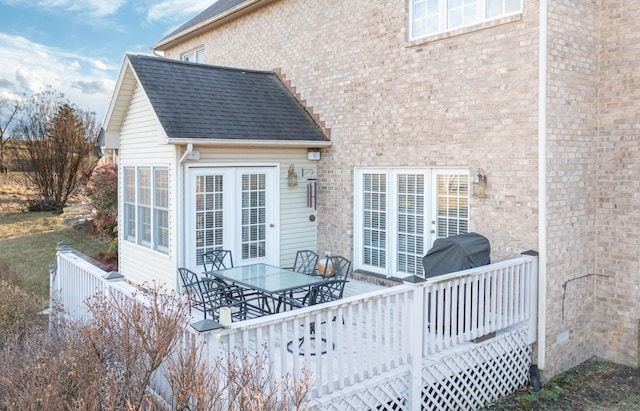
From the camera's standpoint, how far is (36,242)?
59.7 ft

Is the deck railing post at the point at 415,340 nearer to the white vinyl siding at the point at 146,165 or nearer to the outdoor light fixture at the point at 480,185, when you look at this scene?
the outdoor light fixture at the point at 480,185

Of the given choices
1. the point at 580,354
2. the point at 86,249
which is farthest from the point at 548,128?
the point at 86,249

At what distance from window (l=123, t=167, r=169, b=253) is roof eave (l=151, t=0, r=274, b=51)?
4996 millimetres

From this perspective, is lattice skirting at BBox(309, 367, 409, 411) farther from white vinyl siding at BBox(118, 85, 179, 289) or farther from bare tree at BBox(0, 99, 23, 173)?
bare tree at BBox(0, 99, 23, 173)

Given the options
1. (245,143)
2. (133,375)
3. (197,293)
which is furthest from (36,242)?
(133,375)

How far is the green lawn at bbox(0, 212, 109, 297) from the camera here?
44.3 feet

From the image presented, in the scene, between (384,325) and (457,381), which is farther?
(457,381)

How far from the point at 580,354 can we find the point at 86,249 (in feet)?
49.2

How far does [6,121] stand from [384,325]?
30.2m

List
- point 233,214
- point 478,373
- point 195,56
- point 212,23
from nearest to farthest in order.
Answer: point 478,373 → point 233,214 → point 212,23 → point 195,56

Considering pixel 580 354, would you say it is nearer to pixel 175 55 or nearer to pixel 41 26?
pixel 175 55

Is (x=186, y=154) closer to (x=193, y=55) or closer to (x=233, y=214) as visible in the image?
(x=233, y=214)

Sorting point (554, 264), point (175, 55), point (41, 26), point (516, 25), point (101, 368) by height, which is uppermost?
point (41, 26)

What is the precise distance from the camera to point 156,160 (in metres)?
9.66
